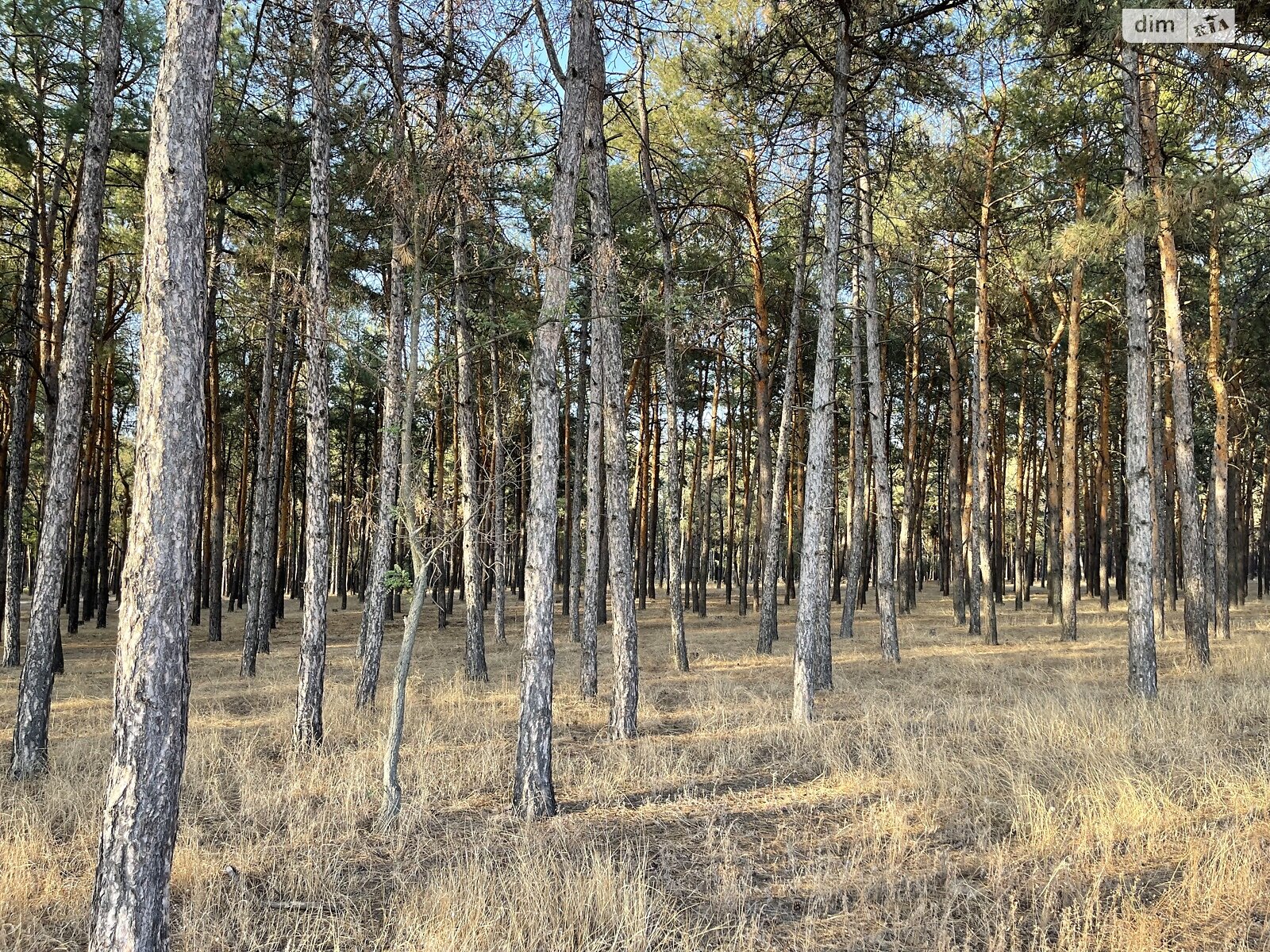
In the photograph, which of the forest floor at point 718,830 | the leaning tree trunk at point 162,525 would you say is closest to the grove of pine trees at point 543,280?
the leaning tree trunk at point 162,525

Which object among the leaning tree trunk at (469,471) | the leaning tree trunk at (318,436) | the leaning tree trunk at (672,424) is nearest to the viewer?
the leaning tree trunk at (318,436)

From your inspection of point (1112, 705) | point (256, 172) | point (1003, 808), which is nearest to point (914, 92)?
point (1112, 705)

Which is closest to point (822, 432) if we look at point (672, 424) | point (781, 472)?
point (672, 424)

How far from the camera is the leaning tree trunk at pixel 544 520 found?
6016 millimetres

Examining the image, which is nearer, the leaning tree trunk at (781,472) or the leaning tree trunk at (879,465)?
the leaning tree trunk at (879,465)

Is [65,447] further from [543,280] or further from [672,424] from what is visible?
[672,424]

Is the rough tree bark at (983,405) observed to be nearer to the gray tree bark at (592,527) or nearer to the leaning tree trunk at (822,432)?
the leaning tree trunk at (822,432)

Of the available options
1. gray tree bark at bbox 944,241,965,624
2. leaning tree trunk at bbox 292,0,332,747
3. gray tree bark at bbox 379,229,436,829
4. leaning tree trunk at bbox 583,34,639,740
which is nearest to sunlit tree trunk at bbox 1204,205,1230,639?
gray tree bark at bbox 944,241,965,624

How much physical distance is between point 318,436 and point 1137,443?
10610 mm

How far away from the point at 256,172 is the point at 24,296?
4.86m

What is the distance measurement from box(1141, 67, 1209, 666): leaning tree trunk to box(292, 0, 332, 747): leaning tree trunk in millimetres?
11451

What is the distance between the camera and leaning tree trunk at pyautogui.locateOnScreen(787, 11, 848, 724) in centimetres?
922

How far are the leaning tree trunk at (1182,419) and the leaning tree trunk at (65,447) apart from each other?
13.3 m

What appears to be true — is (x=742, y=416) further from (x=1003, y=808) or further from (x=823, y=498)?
(x=1003, y=808)
